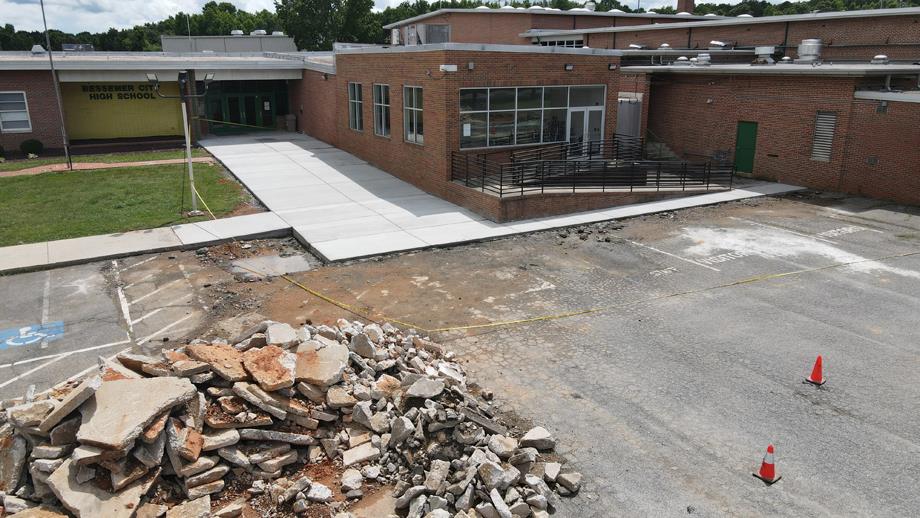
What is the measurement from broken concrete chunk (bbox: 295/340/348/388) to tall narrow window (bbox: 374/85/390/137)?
1686cm

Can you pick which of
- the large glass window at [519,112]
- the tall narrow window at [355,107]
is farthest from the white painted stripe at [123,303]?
the tall narrow window at [355,107]

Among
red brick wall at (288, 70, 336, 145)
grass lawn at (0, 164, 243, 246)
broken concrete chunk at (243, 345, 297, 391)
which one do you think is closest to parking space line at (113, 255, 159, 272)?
grass lawn at (0, 164, 243, 246)

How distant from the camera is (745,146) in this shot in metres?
25.1

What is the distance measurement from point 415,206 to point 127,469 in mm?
14156

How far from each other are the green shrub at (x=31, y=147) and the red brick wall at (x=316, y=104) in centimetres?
1265

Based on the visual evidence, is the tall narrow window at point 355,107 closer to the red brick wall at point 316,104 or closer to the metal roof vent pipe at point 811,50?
the red brick wall at point 316,104

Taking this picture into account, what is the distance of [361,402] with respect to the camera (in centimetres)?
824

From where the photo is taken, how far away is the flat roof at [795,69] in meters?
20.5

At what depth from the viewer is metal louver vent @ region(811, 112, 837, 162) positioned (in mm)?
22203

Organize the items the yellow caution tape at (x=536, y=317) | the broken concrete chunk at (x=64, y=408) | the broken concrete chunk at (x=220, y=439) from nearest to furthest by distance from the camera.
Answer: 1. the broken concrete chunk at (x=64, y=408)
2. the broken concrete chunk at (x=220, y=439)
3. the yellow caution tape at (x=536, y=317)

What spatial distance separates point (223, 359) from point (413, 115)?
1565cm

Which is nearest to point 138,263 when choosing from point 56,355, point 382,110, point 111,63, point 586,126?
point 56,355

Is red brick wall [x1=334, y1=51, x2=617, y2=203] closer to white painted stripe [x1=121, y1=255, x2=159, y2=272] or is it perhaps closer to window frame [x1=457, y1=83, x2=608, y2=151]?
window frame [x1=457, y1=83, x2=608, y2=151]

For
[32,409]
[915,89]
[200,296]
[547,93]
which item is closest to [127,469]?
[32,409]
